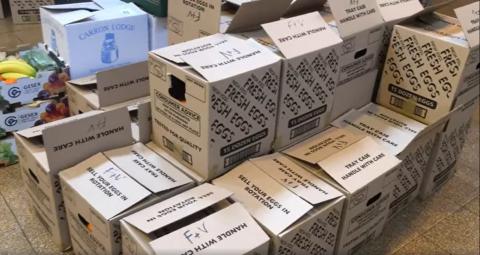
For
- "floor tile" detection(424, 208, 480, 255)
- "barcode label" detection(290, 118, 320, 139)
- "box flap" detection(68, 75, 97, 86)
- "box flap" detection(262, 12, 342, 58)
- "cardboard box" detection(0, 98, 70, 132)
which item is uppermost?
"box flap" detection(262, 12, 342, 58)

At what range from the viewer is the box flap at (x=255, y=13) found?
1.49 metres

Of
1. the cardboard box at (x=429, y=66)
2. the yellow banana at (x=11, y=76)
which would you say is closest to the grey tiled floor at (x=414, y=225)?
the cardboard box at (x=429, y=66)

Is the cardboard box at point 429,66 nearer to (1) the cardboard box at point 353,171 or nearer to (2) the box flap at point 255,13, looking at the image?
(1) the cardboard box at point 353,171

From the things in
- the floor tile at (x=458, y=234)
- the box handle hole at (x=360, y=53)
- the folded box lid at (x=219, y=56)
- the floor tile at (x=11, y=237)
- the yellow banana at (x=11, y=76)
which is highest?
the folded box lid at (x=219, y=56)

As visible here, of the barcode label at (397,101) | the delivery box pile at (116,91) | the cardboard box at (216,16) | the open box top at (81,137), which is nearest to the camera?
the open box top at (81,137)

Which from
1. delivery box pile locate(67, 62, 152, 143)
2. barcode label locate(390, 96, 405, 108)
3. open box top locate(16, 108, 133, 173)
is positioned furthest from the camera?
barcode label locate(390, 96, 405, 108)

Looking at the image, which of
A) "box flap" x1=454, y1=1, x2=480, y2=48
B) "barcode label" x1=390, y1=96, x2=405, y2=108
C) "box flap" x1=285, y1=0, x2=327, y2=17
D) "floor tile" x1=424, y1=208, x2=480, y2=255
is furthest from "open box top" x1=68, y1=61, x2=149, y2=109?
"floor tile" x1=424, y1=208, x2=480, y2=255

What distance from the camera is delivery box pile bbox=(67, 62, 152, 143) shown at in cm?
173

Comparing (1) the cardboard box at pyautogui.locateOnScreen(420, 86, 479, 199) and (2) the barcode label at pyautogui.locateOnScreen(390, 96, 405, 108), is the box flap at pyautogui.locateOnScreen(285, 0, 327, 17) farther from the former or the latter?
(1) the cardboard box at pyautogui.locateOnScreen(420, 86, 479, 199)

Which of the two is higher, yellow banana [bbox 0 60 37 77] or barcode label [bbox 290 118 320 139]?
barcode label [bbox 290 118 320 139]

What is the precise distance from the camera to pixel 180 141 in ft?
4.73

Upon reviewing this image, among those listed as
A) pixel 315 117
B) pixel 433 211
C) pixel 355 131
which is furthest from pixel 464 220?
pixel 315 117

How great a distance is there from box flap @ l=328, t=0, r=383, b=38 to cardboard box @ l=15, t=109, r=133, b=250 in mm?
750

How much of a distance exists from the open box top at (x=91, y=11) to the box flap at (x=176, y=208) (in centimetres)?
109
